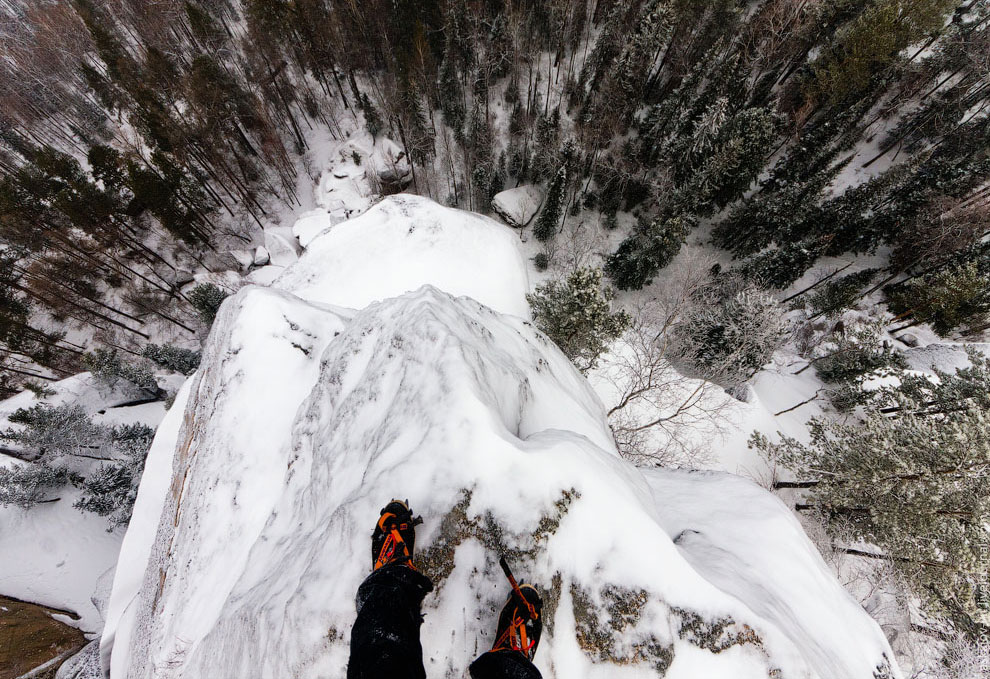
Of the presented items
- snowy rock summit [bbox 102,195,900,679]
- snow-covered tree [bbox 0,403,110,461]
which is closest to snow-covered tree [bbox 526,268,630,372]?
snowy rock summit [bbox 102,195,900,679]

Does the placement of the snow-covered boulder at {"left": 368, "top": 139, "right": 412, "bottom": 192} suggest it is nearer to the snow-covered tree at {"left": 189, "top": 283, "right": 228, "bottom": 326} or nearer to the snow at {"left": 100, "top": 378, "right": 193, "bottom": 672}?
the snow-covered tree at {"left": 189, "top": 283, "right": 228, "bottom": 326}

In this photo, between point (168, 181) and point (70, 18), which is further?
point (70, 18)

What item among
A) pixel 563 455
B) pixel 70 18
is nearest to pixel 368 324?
pixel 563 455

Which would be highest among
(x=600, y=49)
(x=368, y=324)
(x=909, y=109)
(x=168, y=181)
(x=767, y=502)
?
(x=600, y=49)

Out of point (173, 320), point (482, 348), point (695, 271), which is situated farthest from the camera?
point (173, 320)

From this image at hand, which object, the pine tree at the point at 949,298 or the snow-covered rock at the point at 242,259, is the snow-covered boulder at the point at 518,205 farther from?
the pine tree at the point at 949,298

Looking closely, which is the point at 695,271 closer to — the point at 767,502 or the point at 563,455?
the point at 767,502

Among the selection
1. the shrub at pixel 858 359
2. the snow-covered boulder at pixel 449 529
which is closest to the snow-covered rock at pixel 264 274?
the snow-covered boulder at pixel 449 529
